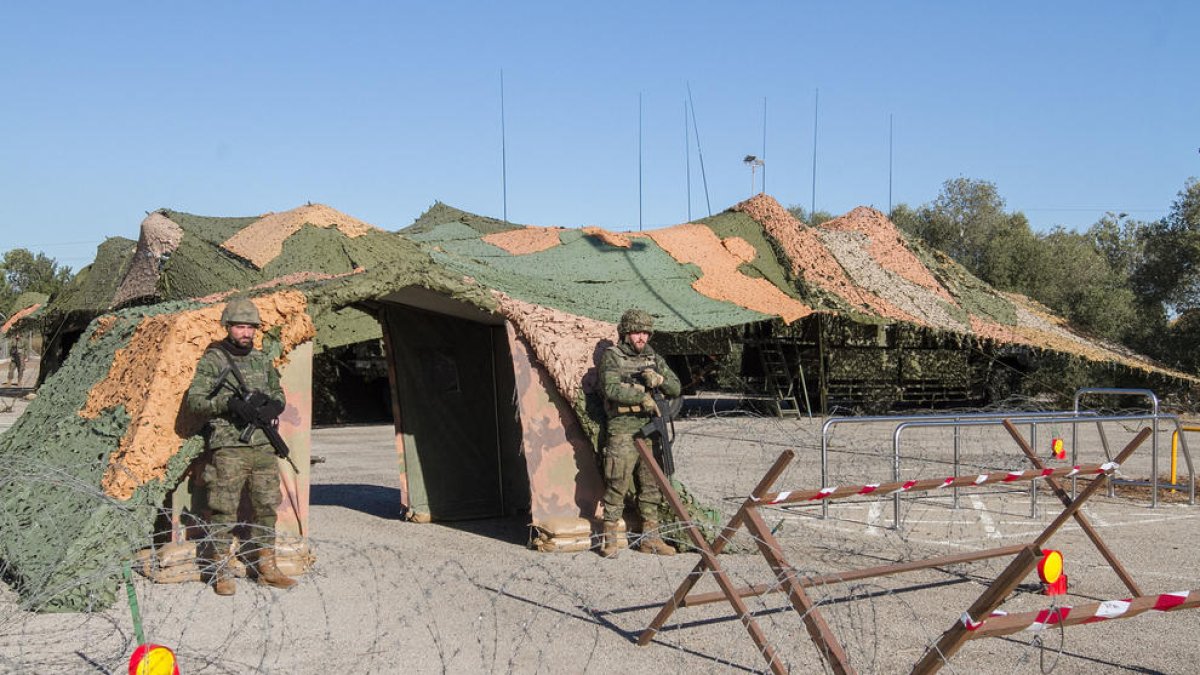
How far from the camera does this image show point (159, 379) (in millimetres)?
7074

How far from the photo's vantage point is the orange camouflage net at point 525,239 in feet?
57.1

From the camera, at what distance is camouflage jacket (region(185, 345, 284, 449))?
269 inches

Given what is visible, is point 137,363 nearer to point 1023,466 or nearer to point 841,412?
point 1023,466

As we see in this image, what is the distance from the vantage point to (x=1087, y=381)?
65.5ft

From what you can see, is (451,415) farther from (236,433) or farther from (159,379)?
(159,379)

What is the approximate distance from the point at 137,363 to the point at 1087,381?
58.7 feet

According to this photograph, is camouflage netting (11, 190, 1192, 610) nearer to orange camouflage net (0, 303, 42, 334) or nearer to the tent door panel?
the tent door panel

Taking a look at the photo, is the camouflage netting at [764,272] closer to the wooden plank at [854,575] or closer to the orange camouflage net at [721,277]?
the orange camouflage net at [721,277]

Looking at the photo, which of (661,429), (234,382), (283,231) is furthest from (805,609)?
(283,231)

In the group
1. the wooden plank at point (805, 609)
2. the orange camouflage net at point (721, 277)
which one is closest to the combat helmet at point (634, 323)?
the wooden plank at point (805, 609)

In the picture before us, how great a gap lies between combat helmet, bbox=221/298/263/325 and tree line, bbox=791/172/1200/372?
61.0ft

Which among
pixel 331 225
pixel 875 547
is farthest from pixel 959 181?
pixel 875 547

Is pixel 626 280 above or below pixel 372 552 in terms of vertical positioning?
above

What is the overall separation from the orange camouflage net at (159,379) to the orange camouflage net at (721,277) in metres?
10.2
